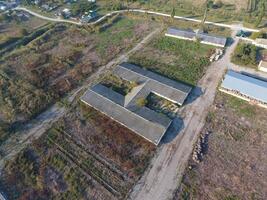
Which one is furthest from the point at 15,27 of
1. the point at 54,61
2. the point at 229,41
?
the point at 229,41

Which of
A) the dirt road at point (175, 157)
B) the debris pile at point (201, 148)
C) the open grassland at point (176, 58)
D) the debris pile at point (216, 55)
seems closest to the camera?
the dirt road at point (175, 157)

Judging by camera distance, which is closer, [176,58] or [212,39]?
[176,58]

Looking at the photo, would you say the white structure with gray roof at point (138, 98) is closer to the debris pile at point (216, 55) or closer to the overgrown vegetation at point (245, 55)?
the debris pile at point (216, 55)

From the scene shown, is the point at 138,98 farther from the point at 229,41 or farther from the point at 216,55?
the point at 229,41

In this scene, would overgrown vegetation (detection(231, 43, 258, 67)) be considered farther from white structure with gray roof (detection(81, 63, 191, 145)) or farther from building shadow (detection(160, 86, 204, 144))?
building shadow (detection(160, 86, 204, 144))

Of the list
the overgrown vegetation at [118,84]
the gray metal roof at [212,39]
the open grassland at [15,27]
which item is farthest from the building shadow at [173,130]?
the open grassland at [15,27]
